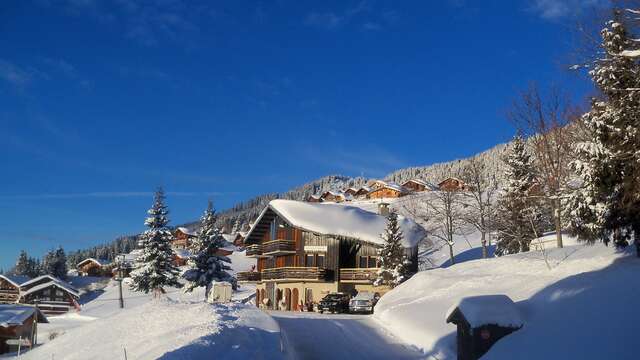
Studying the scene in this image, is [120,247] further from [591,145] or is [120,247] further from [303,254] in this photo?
[591,145]

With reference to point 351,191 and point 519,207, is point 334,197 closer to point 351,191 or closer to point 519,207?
point 351,191

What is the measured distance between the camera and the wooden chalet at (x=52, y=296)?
257 ft

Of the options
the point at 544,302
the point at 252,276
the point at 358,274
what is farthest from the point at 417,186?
the point at 544,302

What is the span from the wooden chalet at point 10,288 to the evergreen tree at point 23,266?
89.2 ft

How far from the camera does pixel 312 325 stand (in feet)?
80.1

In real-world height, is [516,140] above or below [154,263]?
above

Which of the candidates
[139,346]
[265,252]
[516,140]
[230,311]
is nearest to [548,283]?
[230,311]

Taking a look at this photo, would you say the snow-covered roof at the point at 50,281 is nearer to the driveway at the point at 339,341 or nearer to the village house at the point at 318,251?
the village house at the point at 318,251

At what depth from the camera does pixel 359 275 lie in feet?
151

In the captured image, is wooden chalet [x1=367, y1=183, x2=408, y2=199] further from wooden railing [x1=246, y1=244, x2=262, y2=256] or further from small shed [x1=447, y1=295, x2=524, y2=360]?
small shed [x1=447, y1=295, x2=524, y2=360]

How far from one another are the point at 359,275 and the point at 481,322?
29.9 metres

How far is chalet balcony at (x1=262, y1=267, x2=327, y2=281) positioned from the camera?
47.1m

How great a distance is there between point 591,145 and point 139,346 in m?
16.7

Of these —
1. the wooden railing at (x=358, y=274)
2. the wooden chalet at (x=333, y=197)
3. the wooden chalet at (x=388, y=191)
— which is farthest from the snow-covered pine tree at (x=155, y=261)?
the wooden chalet at (x=333, y=197)
